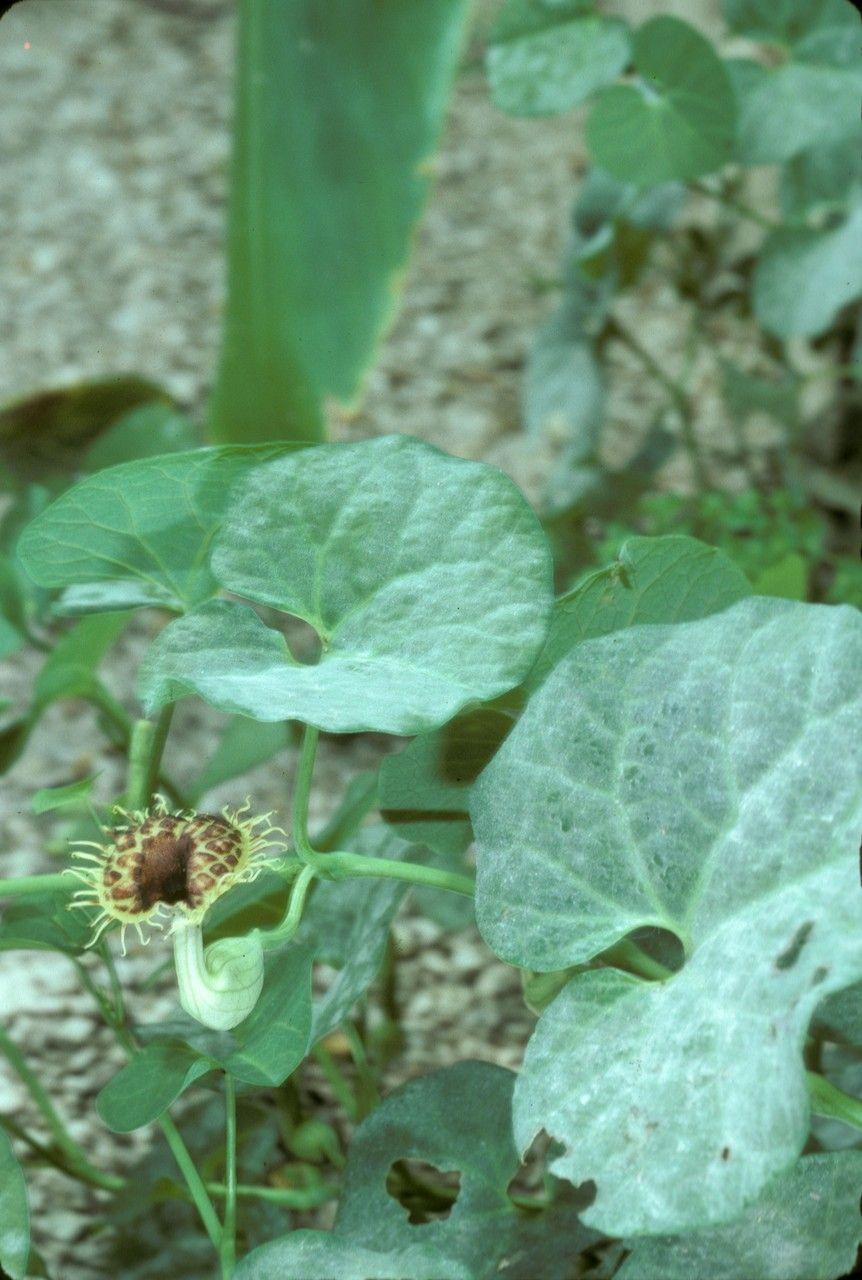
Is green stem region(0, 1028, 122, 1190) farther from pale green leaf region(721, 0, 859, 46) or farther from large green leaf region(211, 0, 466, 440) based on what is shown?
pale green leaf region(721, 0, 859, 46)

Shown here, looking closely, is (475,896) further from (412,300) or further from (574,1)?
(412,300)

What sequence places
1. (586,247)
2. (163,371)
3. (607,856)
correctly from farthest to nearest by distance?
(163,371) < (586,247) < (607,856)

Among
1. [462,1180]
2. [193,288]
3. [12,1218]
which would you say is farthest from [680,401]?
[12,1218]

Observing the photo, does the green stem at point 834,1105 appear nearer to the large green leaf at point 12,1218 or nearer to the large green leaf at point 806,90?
the large green leaf at point 12,1218

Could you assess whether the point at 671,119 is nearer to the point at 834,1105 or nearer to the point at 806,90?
the point at 806,90

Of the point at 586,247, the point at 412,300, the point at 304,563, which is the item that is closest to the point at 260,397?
the point at 304,563

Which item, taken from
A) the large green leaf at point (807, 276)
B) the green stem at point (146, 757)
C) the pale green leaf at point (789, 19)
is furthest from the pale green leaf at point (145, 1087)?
the pale green leaf at point (789, 19)
